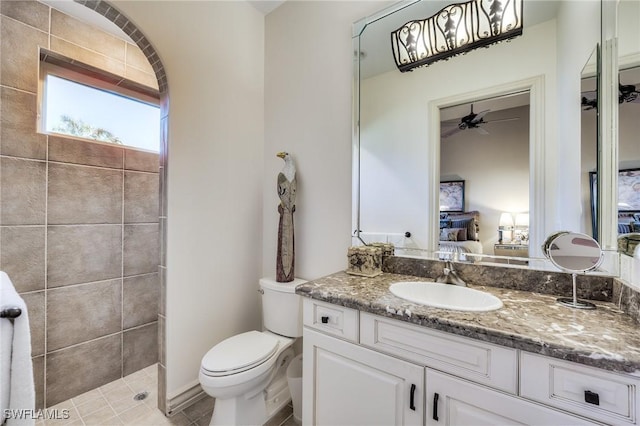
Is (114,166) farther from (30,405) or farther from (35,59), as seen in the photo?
(30,405)

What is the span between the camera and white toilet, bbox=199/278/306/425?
1.28 metres

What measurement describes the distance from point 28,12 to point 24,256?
1481mm

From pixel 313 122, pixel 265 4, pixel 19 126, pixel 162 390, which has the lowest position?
pixel 162 390

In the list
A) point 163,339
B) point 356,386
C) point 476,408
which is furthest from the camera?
point 163,339

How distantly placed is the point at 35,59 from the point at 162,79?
0.85 m

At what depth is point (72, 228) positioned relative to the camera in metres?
1.75

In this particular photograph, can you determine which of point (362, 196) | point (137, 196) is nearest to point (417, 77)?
point (362, 196)

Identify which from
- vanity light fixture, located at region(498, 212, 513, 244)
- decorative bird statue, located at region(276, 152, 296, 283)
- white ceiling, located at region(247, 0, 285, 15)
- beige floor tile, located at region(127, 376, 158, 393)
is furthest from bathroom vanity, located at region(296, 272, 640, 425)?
white ceiling, located at region(247, 0, 285, 15)

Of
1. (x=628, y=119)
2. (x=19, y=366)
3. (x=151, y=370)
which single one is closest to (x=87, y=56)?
(x=19, y=366)

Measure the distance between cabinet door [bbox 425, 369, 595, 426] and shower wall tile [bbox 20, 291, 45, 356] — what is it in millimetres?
2196

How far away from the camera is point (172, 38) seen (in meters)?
1.57

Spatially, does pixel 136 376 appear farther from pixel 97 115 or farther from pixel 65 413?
pixel 97 115

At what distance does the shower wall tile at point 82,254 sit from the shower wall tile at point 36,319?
0.09 m

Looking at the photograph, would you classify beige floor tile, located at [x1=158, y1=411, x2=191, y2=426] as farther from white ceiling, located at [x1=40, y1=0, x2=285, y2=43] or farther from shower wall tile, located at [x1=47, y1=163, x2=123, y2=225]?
white ceiling, located at [x1=40, y1=0, x2=285, y2=43]
